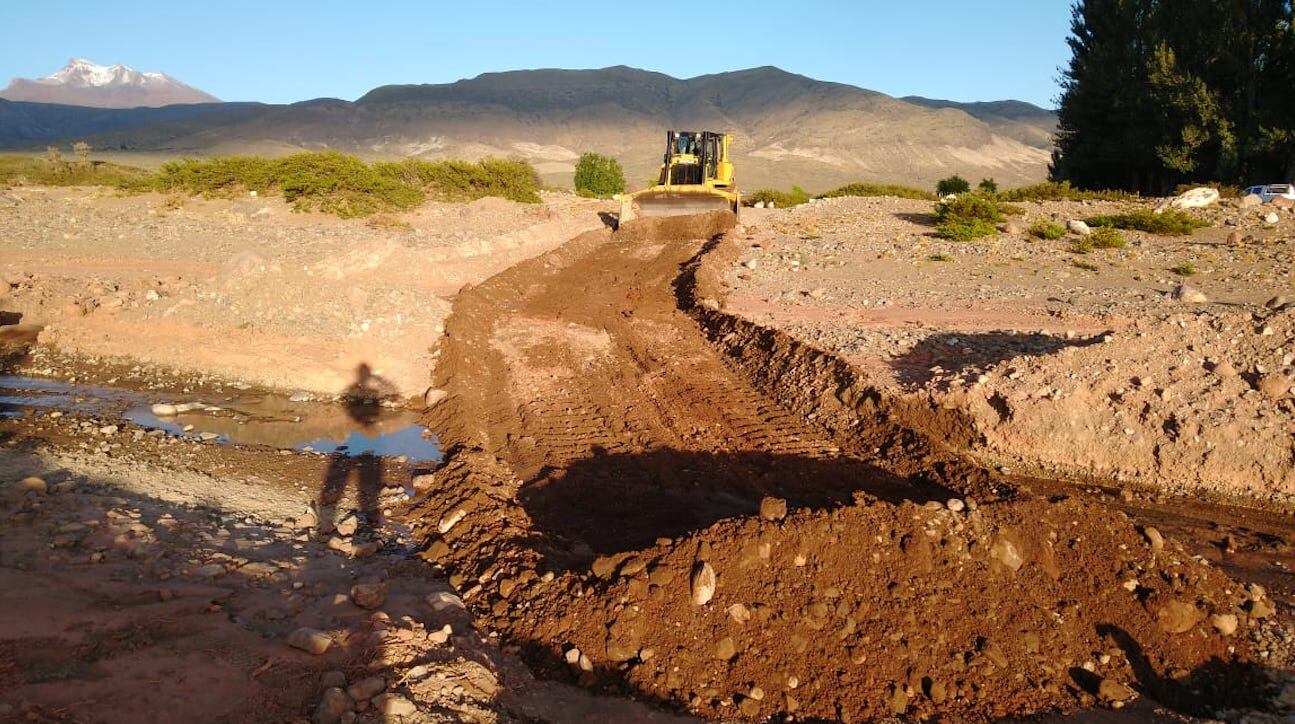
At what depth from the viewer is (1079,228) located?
18734 mm

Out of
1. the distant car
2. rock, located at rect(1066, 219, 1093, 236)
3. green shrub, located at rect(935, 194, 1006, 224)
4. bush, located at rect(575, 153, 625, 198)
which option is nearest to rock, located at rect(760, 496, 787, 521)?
rock, located at rect(1066, 219, 1093, 236)

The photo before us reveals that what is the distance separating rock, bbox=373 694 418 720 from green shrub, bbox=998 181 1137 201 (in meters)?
25.9

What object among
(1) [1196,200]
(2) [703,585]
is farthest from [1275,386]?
(1) [1196,200]

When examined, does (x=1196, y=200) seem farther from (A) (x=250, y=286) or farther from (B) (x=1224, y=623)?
(A) (x=250, y=286)

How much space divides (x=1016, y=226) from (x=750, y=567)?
1770cm

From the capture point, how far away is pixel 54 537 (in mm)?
5207

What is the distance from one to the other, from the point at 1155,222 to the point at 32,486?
21008 mm

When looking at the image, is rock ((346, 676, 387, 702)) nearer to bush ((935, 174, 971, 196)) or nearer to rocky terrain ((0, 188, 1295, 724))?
rocky terrain ((0, 188, 1295, 724))

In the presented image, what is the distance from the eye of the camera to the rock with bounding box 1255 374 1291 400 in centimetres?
732

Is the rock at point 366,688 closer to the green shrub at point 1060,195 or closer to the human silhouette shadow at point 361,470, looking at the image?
the human silhouette shadow at point 361,470

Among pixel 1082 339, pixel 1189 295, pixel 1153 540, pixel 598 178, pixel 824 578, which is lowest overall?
pixel 824 578

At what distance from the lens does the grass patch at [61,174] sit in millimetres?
32406

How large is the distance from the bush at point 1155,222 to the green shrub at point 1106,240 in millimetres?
1589

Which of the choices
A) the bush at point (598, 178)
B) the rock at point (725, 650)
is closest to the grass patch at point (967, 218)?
the rock at point (725, 650)
